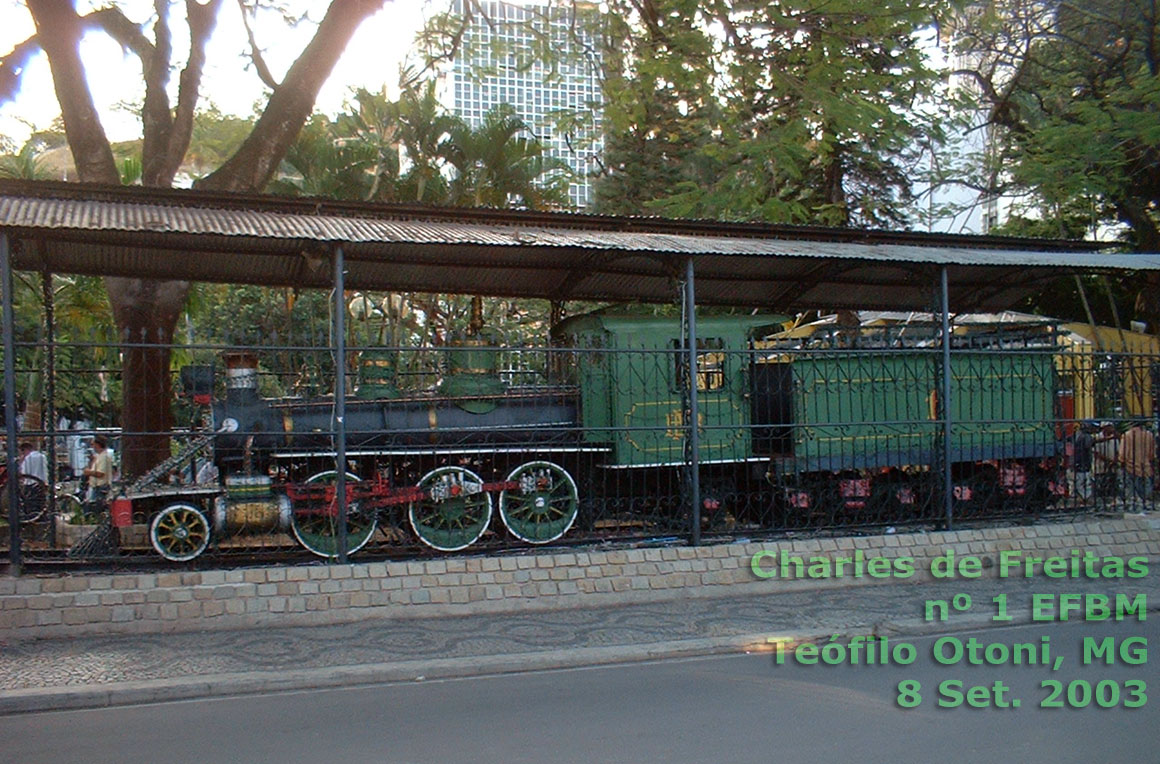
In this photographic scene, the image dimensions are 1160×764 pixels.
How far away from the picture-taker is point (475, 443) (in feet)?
35.4

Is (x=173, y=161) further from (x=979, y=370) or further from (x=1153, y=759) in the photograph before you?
(x=1153, y=759)

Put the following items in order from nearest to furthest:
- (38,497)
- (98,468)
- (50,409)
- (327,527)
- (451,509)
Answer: (50,409) → (327,527) → (451,509) → (38,497) → (98,468)

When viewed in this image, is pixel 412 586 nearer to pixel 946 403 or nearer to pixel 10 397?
pixel 10 397

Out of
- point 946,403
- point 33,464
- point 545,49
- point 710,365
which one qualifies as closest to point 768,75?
point 545,49

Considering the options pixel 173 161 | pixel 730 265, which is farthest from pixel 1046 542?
pixel 173 161

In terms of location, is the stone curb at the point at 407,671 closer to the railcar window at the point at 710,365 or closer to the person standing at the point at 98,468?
the person standing at the point at 98,468

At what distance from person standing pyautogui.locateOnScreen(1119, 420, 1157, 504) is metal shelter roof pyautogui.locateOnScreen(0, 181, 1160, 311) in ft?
7.80

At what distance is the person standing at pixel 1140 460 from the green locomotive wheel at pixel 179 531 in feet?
34.4

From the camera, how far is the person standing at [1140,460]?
40.2 feet

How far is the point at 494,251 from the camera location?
1048 cm

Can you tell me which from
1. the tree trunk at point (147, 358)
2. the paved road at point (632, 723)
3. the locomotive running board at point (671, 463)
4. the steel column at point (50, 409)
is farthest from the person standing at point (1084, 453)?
the steel column at point (50, 409)

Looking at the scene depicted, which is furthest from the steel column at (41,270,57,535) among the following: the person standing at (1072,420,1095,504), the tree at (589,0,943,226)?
the person standing at (1072,420,1095,504)

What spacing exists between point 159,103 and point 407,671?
28.7 ft

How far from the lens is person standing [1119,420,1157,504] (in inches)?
483
